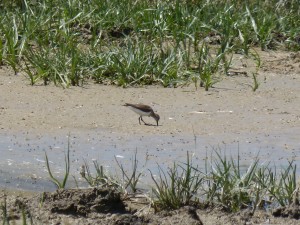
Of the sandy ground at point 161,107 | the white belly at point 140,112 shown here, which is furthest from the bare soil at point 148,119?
the white belly at point 140,112

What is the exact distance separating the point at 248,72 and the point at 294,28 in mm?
1780

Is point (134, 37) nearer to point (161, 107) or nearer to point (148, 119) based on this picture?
point (161, 107)

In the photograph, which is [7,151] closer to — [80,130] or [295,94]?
[80,130]

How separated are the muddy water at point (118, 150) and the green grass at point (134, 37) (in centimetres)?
232

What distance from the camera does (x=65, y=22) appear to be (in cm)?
1123

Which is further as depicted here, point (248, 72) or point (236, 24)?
point (236, 24)

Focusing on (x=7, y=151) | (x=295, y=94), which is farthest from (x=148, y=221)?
→ (x=295, y=94)

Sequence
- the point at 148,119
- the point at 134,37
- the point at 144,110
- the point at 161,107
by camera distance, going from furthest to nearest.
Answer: the point at 134,37, the point at 161,107, the point at 148,119, the point at 144,110

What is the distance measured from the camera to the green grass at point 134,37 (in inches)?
391

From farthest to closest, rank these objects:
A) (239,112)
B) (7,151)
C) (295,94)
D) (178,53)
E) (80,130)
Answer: (178,53)
(295,94)
(239,112)
(80,130)
(7,151)

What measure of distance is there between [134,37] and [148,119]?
11.2 ft

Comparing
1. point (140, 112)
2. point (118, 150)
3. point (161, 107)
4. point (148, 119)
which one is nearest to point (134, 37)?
point (161, 107)

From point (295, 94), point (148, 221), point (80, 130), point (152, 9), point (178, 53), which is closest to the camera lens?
point (148, 221)

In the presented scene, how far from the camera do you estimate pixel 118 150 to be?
689 cm
